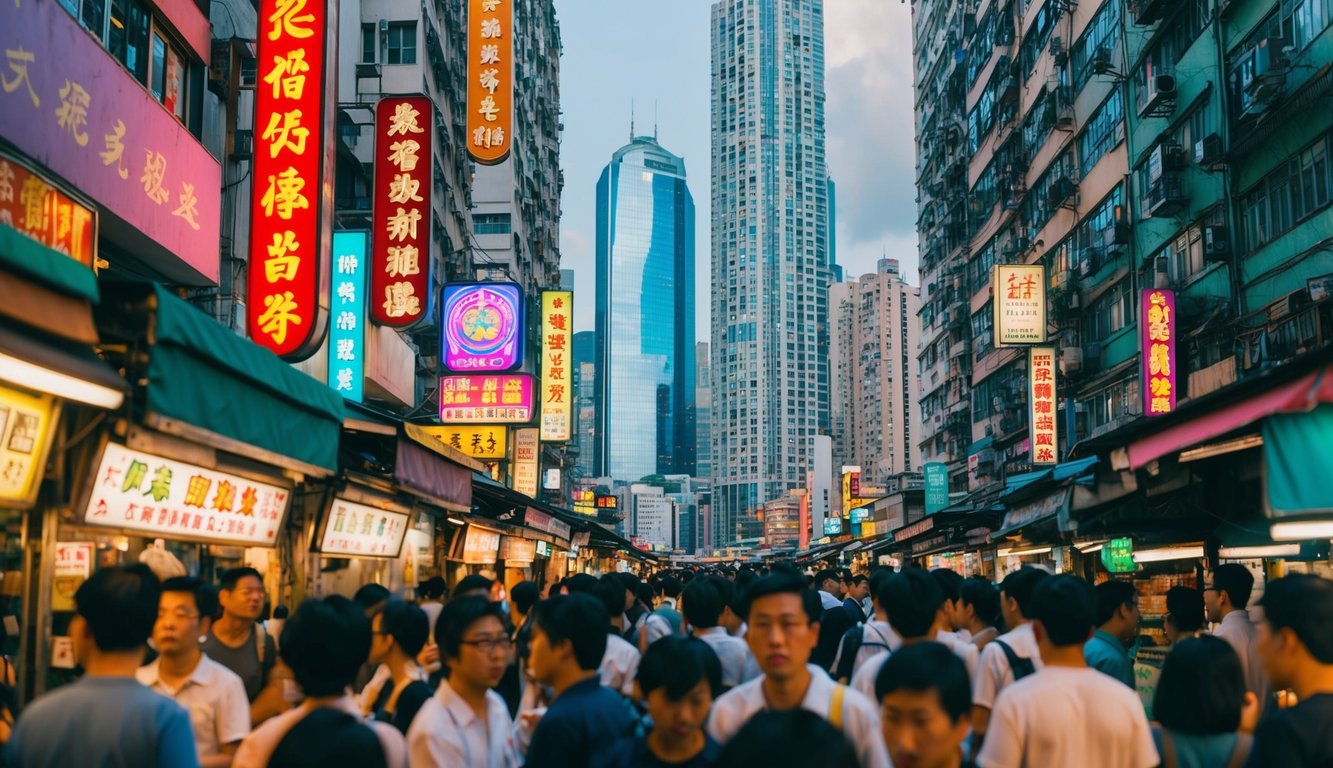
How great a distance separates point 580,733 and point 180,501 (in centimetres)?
434

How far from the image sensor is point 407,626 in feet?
19.4

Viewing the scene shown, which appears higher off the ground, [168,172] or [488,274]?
[488,274]

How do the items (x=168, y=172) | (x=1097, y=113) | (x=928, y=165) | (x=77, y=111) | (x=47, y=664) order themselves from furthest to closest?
1. (x=928, y=165)
2. (x=1097, y=113)
3. (x=168, y=172)
4. (x=77, y=111)
5. (x=47, y=664)

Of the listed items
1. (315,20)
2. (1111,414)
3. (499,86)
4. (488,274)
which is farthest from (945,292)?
(315,20)

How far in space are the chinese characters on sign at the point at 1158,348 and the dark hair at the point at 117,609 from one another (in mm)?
21799

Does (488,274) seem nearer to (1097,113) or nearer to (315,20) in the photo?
(1097,113)

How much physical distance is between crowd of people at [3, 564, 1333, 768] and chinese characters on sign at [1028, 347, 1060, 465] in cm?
2536

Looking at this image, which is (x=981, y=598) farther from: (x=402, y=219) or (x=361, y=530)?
(x=402, y=219)

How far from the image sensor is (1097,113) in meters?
31.7

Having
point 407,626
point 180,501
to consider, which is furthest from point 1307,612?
point 180,501

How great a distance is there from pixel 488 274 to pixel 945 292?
776 inches

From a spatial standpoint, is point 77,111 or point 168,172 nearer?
point 77,111

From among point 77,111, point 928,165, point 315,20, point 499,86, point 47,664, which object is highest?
point 928,165

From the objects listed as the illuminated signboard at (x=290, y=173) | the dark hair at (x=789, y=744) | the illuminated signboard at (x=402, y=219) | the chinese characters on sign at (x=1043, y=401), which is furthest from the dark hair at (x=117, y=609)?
the chinese characters on sign at (x=1043, y=401)
